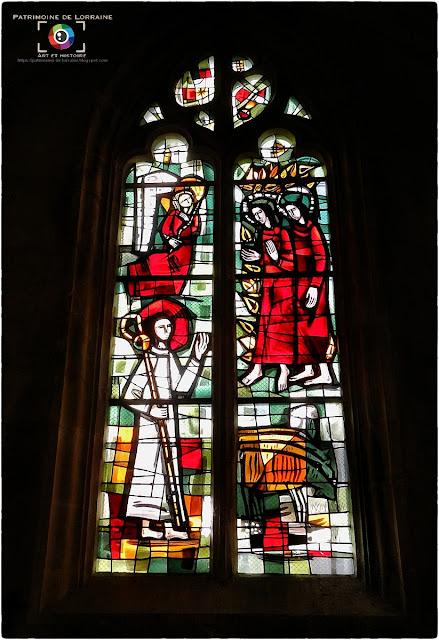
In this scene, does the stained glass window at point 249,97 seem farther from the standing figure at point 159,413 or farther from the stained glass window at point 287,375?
the standing figure at point 159,413

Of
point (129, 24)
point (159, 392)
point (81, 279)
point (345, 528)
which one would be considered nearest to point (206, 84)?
point (129, 24)

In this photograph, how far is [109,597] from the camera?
3547mm

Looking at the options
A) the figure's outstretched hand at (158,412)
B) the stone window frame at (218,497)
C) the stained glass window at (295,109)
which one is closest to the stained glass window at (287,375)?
the stone window frame at (218,497)

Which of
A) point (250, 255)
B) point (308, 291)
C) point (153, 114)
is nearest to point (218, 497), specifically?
point (308, 291)

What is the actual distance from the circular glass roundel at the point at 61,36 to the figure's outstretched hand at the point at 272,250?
2.32 m

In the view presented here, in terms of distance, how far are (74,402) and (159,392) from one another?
1.76ft

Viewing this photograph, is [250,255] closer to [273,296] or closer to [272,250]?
[272,250]

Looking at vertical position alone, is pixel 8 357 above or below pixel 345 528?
above

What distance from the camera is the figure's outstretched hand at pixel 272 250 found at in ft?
15.4

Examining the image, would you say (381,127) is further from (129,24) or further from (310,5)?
(129,24)

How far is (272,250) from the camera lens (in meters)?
4.70

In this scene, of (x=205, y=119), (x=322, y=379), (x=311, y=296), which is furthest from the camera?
(x=205, y=119)

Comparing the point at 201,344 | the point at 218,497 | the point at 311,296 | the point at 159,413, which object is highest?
the point at 311,296

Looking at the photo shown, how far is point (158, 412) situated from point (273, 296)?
1.11 meters
